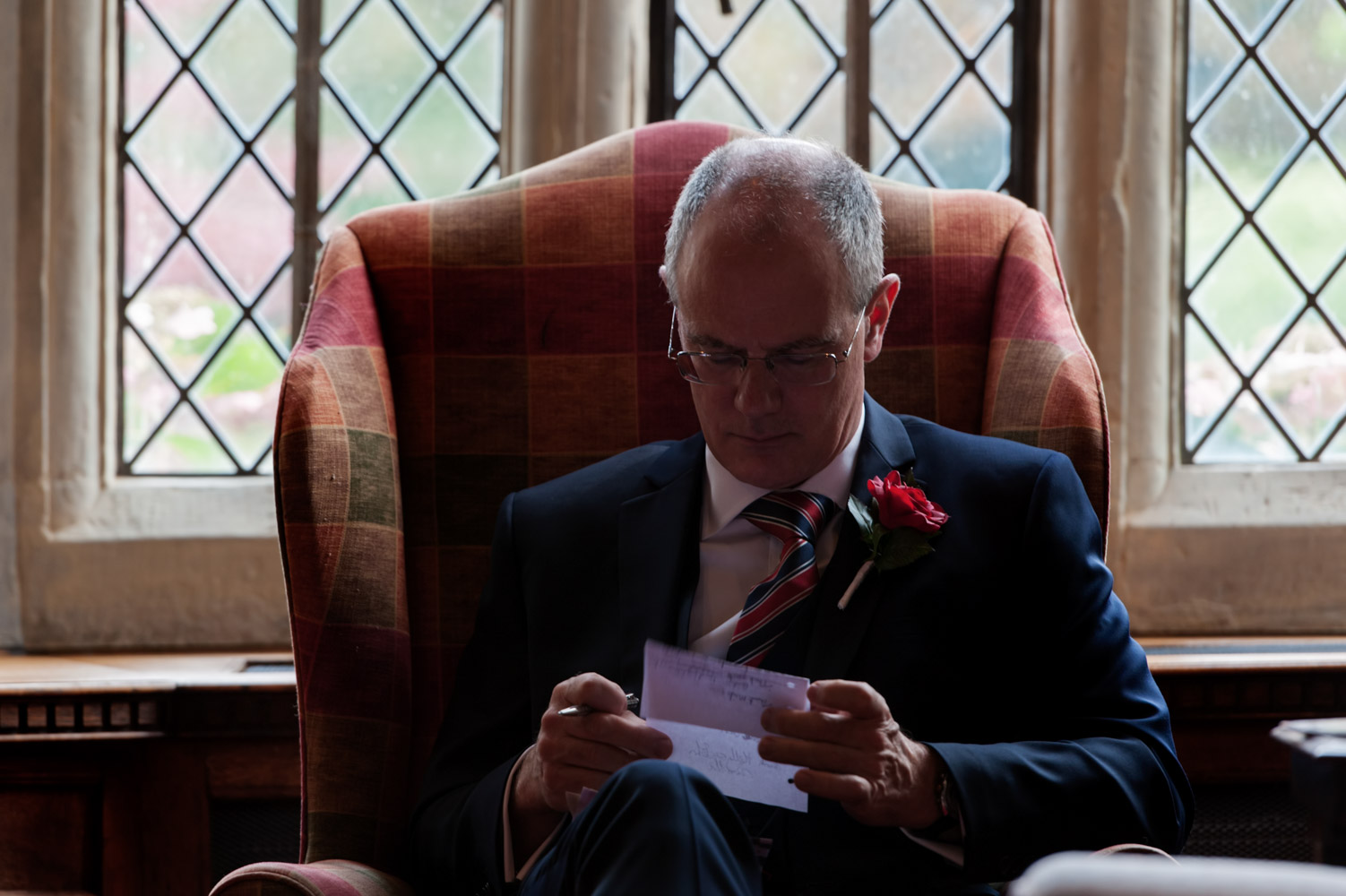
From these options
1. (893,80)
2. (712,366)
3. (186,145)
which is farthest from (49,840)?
(893,80)

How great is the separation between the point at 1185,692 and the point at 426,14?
2.12 meters

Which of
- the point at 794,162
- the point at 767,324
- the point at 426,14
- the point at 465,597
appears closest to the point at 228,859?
the point at 465,597

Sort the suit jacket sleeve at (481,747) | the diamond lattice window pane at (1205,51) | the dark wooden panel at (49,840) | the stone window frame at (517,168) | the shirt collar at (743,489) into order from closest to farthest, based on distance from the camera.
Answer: the suit jacket sleeve at (481,747)
the shirt collar at (743,489)
the dark wooden panel at (49,840)
the stone window frame at (517,168)
the diamond lattice window pane at (1205,51)

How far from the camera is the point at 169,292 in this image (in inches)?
109

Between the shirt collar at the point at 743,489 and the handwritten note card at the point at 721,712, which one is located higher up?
the shirt collar at the point at 743,489

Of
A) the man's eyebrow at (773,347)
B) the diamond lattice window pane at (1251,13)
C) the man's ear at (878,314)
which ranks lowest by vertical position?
the man's eyebrow at (773,347)

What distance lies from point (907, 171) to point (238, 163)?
1504 mm

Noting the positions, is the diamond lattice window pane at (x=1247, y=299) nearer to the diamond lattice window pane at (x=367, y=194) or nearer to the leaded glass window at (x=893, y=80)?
the leaded glass window at (x=893, y=80)

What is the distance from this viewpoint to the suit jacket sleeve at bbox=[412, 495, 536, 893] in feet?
4.97

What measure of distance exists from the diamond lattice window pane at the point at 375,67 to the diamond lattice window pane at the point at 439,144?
0.13ft

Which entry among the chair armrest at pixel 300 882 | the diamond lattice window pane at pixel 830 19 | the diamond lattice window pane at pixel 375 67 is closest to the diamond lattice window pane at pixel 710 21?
the diamond lattice window pane at pixel 830 19

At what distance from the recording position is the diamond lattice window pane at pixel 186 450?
2773mm

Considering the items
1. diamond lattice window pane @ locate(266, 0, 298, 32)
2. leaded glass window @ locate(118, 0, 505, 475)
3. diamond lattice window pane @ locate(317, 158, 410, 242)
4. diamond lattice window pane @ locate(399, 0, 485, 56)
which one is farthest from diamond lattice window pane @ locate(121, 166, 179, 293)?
diamond lattice window pane @ locate(399, 0, 485, 56)

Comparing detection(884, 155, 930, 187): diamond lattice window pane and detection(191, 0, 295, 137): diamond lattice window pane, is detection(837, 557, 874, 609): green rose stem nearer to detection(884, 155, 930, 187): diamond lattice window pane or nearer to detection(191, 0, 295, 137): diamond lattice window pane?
detection(884, 155, 930, 187): diamond lattice window pane
